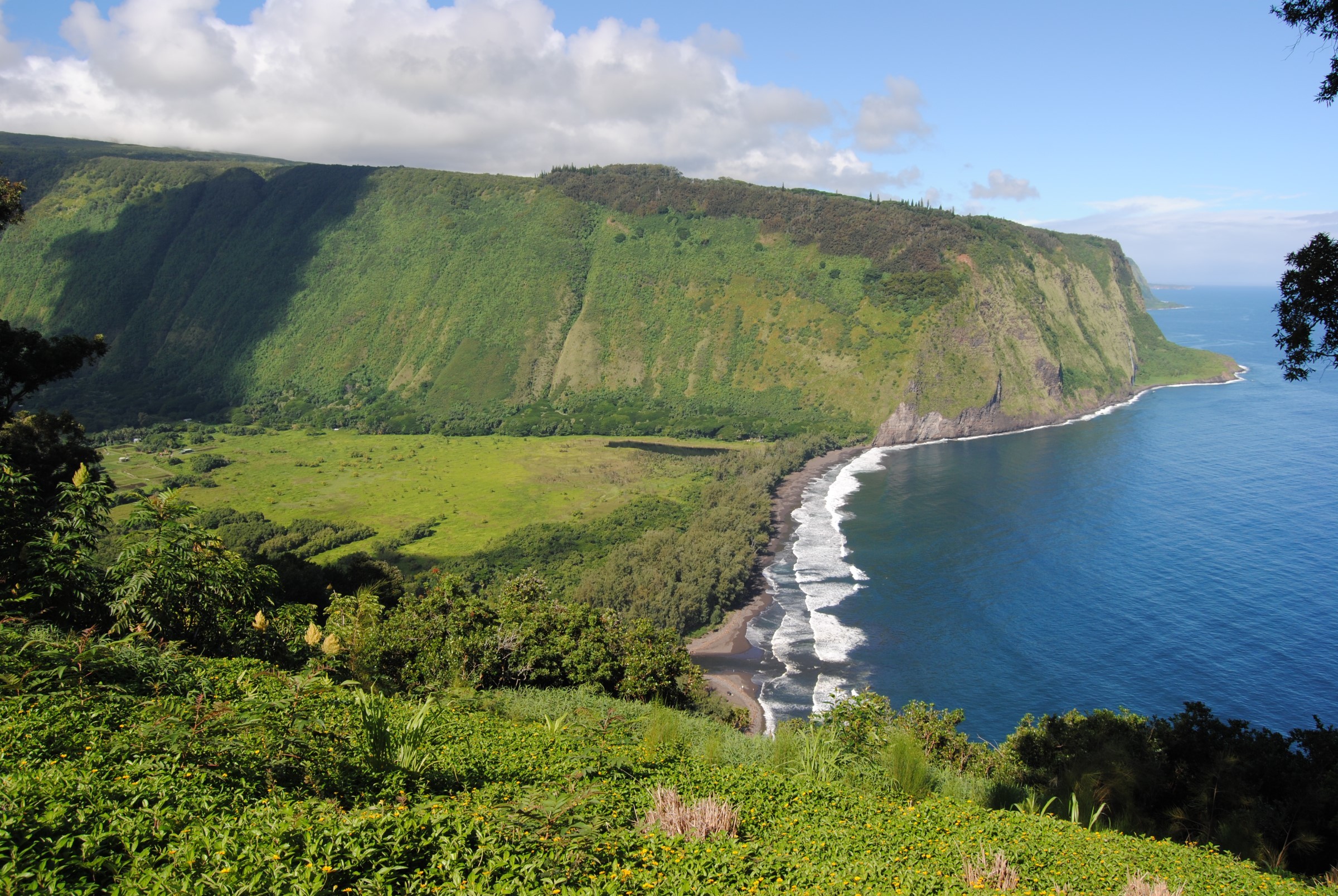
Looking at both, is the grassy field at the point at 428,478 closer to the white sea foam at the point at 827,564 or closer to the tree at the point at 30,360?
the white sea foam at the point at 827,564

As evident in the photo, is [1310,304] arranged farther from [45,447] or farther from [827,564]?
[827,564]

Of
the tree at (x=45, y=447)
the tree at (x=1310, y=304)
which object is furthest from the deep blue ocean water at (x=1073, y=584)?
the tree at (x=45, y=447)

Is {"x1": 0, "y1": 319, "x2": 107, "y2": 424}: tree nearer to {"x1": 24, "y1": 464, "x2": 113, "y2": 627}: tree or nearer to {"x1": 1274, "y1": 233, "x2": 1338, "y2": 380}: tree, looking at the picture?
{"x1": 24, "y1": 464, "x2": 113, "y2": 627}: tree

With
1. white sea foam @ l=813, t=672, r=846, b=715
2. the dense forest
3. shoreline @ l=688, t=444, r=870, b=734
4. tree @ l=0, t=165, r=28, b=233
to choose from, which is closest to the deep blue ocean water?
white sea foam @ l=813, t=672, r=846, b=715

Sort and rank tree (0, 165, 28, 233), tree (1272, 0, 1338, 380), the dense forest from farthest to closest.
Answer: tree (0, 165, 28, 233) < tree (1272, 0, 1338, 380) < the dense forest

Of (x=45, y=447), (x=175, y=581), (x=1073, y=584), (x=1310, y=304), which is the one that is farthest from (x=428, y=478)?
(x=1310, y=304)

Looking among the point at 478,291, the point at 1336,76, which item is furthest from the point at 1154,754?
the point at 478,291
